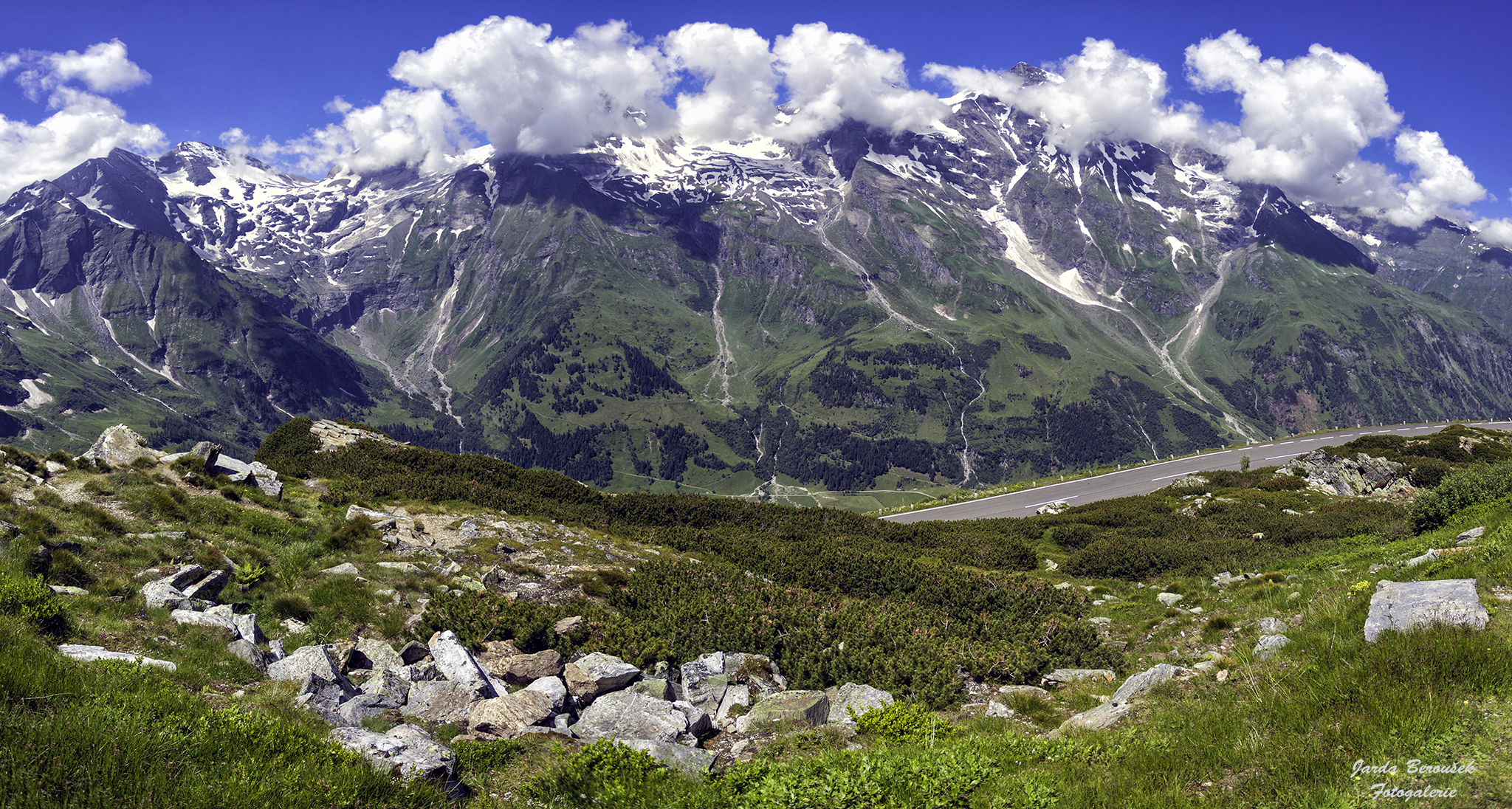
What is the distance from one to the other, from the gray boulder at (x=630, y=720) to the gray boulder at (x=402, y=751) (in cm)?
283

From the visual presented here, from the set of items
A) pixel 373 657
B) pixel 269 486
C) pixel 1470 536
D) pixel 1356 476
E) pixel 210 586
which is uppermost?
pixel 269 486

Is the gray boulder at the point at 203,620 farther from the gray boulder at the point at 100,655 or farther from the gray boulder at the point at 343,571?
the gray boulder at the point at 343,571

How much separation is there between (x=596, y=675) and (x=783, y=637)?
19.1 feet

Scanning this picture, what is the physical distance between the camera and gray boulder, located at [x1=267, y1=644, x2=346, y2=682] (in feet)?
38.7

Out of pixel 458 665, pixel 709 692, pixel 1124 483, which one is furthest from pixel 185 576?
pixel 1124 483

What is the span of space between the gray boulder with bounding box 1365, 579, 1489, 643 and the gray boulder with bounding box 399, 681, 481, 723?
1446 cm

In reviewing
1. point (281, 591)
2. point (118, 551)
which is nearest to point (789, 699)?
point (281, 591)

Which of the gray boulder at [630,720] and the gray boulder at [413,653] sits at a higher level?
the gray boulder at [413,653]

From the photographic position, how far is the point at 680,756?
33.4 feet

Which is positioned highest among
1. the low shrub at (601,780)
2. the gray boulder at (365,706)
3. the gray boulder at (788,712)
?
the low shrub at (601,780)

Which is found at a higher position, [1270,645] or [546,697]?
[1270,645]

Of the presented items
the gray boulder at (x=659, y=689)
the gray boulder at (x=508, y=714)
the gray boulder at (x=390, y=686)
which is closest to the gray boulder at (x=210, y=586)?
the gray boulder at (x=390, y=686)

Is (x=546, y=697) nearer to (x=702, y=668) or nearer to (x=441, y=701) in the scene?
(x=441, y=701)

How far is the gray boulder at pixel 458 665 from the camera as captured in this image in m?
13.0
